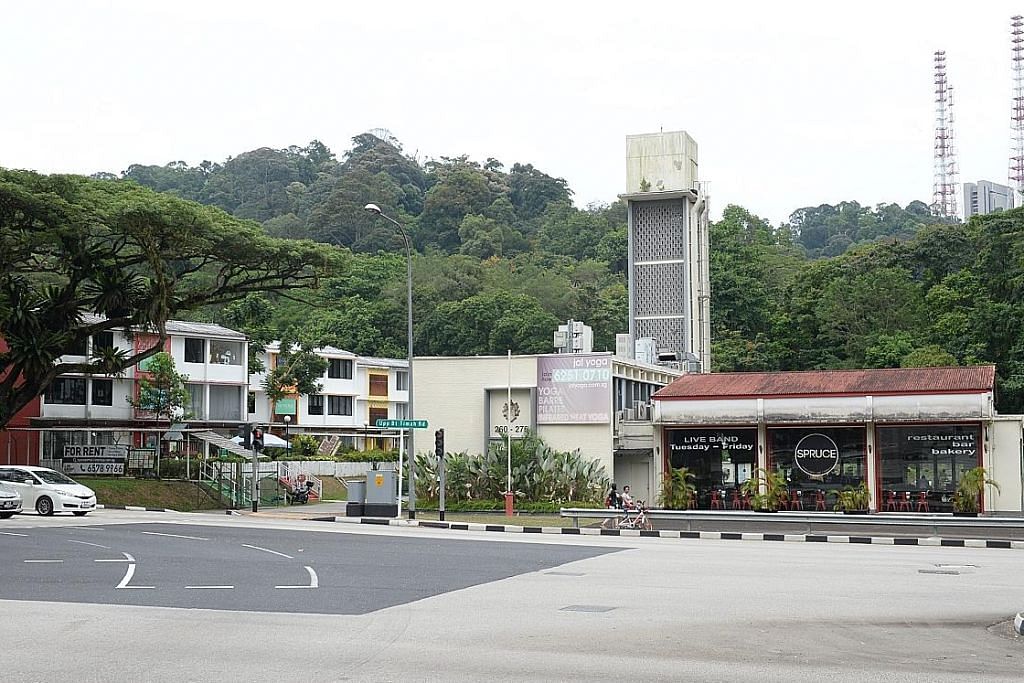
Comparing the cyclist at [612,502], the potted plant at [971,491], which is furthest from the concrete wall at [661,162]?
the potted plant at [971,491]

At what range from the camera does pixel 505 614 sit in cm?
1509

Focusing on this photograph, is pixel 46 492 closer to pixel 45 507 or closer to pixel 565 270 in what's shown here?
pixel 45 507

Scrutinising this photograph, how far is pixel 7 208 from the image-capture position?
37031 mm

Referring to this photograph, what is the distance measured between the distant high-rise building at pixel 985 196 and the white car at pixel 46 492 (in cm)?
9125

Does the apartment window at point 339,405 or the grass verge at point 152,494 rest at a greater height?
the apartment window at point 339,405

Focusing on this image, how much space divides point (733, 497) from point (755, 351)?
32127 millimetres

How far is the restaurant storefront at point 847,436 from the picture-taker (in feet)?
127

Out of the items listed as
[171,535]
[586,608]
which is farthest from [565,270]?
[586,608]

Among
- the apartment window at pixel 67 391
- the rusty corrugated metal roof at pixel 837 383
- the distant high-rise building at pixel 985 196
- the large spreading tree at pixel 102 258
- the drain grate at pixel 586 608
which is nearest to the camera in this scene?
the drain grate at pixel 586 608

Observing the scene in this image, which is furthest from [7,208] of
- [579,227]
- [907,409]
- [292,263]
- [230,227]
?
[579,227]

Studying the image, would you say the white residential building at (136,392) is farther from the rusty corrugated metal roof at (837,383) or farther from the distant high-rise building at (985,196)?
the distant high-rise building at (985,196)

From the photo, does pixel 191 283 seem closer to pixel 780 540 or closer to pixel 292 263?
pixel 292 263

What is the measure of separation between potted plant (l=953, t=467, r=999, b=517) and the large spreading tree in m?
22.3

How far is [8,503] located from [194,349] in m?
29.8
